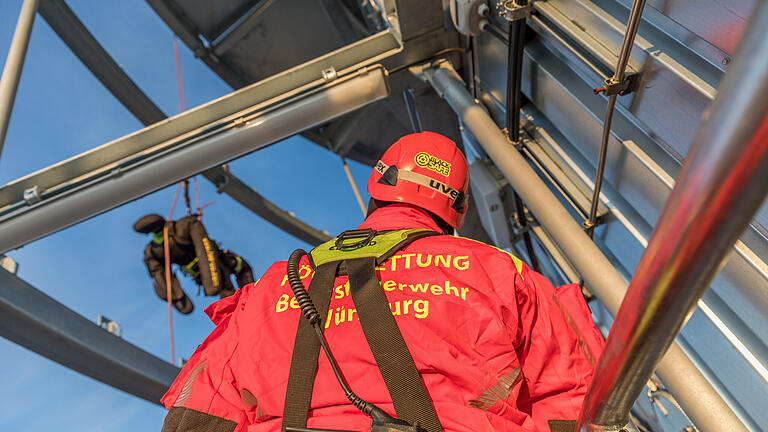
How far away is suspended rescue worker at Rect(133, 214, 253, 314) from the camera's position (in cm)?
574

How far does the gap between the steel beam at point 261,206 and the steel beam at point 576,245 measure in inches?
189

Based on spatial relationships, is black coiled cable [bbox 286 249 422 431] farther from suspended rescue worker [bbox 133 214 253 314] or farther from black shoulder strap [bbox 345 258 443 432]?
suspended rescue worker [bbox 133 214 253 314]

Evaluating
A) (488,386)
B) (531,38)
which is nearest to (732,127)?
(488,386)

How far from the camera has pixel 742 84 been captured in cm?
51

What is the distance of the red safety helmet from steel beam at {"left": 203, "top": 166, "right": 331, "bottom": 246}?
554 centimetres

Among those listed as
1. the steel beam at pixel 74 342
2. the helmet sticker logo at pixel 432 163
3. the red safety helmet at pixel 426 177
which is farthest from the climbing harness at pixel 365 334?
the steel beam at pixel 74 342

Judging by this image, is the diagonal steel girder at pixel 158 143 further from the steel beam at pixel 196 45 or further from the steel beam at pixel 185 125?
the steel beam at pixel 196 45

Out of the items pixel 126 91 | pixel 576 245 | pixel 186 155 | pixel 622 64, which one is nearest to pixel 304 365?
pixel 576 245

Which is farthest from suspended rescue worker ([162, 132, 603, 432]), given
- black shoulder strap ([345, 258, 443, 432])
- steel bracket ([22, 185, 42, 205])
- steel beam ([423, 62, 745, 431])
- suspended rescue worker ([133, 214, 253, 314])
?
suspended rescue worker ([133, 214, 253, 314])

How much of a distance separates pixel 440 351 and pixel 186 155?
2474mm

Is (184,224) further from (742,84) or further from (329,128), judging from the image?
(742,84)

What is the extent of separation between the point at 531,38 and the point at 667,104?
4.02 ft

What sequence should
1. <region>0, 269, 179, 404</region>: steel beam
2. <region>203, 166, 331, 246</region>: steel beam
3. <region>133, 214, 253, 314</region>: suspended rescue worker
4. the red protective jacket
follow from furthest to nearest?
<region>203, 166, 331, 246</region>: steel beam < <region>133, 214, 253, 314</region>: suspended rescue worker < <region>0, 269, 179, 404</region>: steel beam < the red protective jacket

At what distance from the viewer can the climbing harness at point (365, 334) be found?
139 centimetres
